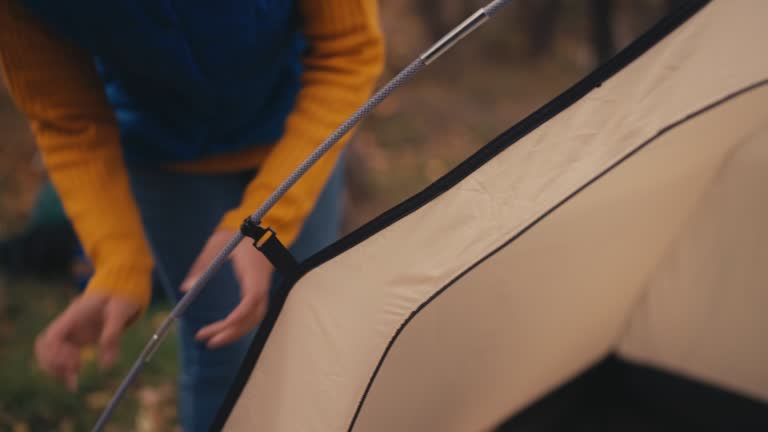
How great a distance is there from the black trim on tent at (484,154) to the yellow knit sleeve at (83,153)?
18 cm

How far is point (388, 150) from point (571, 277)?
1740 millimetres

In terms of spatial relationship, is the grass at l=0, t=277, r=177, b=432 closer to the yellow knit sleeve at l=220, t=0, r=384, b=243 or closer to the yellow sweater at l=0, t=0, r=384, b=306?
the yellow sweater at l=0, t=0, r=384, b=306

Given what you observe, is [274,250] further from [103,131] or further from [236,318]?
[103,131]

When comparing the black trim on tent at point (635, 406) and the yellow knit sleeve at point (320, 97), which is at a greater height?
the yellow knit sleeve at point (320, 97)

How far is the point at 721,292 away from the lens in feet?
3.77

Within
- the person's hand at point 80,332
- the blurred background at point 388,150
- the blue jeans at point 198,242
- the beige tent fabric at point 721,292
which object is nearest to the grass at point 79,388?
the blurred background at point 388,150

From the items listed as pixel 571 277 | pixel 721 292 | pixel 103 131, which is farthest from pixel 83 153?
pixel 721 292

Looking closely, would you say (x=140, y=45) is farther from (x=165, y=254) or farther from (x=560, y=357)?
(x=560, y=357)

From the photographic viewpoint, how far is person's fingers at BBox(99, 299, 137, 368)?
675 millimetres

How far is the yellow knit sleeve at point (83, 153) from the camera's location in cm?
69

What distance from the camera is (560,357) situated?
1.13 meters

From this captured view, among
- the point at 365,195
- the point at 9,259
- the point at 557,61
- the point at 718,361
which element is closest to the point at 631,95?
the point at 718,361

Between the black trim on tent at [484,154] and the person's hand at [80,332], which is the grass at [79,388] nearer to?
the person's hand at [80,332]

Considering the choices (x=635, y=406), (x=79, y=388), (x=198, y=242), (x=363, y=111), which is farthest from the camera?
(x=79, y=388)
